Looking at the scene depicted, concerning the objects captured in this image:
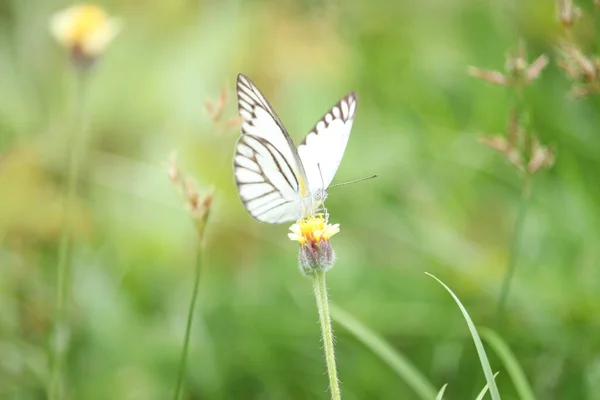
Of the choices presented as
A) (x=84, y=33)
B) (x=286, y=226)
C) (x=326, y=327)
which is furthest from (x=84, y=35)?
(x=326, y=327)

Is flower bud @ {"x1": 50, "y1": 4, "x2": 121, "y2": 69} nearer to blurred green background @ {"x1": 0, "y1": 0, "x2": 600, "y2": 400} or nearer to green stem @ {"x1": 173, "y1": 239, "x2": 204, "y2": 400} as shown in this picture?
blurred green background @ {"x1": 0, "y1": 0, "x2": 600, "y2": 400}

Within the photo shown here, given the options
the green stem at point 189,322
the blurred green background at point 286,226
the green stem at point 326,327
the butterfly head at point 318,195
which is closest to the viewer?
the green stem at point 326,327

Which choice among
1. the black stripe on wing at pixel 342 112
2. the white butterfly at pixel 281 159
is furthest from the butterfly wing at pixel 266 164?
the black stripe on wing at pixel 342 112

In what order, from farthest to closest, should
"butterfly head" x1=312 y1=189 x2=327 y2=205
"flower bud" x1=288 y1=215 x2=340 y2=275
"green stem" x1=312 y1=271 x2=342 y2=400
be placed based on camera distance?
1. "butterfly head" x1=312 y1=189 x2=327 y2=205
2. "flower bud" x1=288 y1=215 x2=340 y2=275
3. "green stem" x1=312 y1=271 x2=342 y2=400

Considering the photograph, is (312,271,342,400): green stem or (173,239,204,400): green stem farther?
(173,239,204,400): green stem

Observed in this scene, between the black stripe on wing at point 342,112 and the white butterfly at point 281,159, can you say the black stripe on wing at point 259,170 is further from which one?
the black stripe on wing at point 342,112

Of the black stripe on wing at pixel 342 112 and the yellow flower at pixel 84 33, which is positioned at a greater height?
the yellow flower at pixel 84 33

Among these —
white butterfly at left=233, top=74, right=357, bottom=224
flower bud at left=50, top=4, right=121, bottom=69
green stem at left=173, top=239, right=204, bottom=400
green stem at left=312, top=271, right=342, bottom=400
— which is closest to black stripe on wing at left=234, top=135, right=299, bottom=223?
white butterfly at left=233, top=74, right=357, bottom=224
